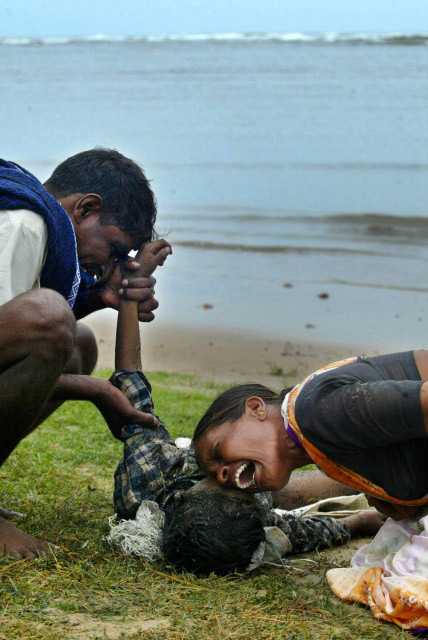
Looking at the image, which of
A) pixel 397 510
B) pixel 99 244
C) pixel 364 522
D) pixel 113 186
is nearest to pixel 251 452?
pixel 397 510

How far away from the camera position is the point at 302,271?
1187 centimetres

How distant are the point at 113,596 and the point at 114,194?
171 cm

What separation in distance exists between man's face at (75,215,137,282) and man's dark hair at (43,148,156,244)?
1.3 inches

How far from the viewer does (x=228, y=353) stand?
28.9 ft

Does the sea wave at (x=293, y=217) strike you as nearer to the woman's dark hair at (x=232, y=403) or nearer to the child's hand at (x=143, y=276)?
the child's hand at (x=143, y=276)

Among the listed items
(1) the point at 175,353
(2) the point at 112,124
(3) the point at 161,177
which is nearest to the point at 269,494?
(1) the point at 175,353

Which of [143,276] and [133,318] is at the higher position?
[143,276]

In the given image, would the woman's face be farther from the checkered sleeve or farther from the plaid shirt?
the checkered sleeve

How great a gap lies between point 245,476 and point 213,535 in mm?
241

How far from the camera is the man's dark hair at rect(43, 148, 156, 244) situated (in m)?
3.87

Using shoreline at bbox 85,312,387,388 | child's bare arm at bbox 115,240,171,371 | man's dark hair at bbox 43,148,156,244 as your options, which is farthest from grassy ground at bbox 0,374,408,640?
shoreline at bbox 85,312,387,388

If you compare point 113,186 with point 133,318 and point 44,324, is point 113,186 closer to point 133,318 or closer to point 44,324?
point 133,318

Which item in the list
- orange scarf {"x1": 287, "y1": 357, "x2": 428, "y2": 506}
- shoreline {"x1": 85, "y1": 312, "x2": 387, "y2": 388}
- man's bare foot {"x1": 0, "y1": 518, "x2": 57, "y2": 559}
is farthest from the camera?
shoreline {"x1": 85, "y1": 312, "x2": 387, "y2": 388}

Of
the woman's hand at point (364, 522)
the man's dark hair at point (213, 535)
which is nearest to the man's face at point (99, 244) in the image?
the man's dark hair at point (213, 535)
